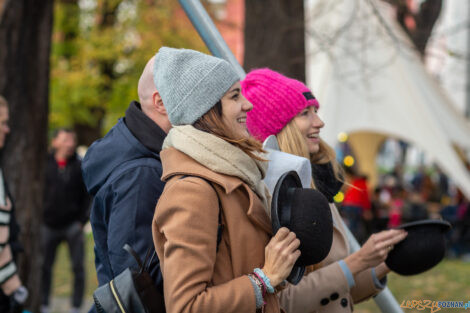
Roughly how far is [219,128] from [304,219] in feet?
1.36

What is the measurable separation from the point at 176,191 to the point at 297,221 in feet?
1.31

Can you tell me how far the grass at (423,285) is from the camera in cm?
754

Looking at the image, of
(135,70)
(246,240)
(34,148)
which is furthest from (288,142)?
(135,70)

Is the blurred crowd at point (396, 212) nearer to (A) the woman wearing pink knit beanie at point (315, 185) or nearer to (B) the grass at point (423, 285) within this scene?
(B) the grass at point (423, 285)

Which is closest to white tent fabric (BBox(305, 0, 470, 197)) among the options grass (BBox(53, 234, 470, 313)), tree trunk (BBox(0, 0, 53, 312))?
grass (BBox(53, 234, 470, 313))

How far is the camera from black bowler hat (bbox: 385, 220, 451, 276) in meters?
2.43

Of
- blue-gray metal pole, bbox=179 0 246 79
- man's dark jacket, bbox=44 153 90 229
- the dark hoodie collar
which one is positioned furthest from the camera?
man's dark jacket, bbox=44 153 90 229

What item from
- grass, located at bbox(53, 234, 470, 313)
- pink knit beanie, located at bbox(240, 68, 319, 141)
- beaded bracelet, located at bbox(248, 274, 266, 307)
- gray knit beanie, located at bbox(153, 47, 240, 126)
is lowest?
grass, located at bbox(53, 234, 470, 313)

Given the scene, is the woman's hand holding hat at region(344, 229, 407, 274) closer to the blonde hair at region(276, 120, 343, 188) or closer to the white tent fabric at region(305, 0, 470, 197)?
the blonde hair at region(276, 120, 343, 188)

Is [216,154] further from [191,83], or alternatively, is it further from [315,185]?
[315,185]

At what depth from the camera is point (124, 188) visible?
2133 millimetres

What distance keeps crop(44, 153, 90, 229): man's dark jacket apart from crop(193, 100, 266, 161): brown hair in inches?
200

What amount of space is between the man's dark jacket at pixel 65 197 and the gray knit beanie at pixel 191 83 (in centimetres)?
498

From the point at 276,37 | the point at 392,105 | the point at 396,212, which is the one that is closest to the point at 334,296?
the point at 276,37
